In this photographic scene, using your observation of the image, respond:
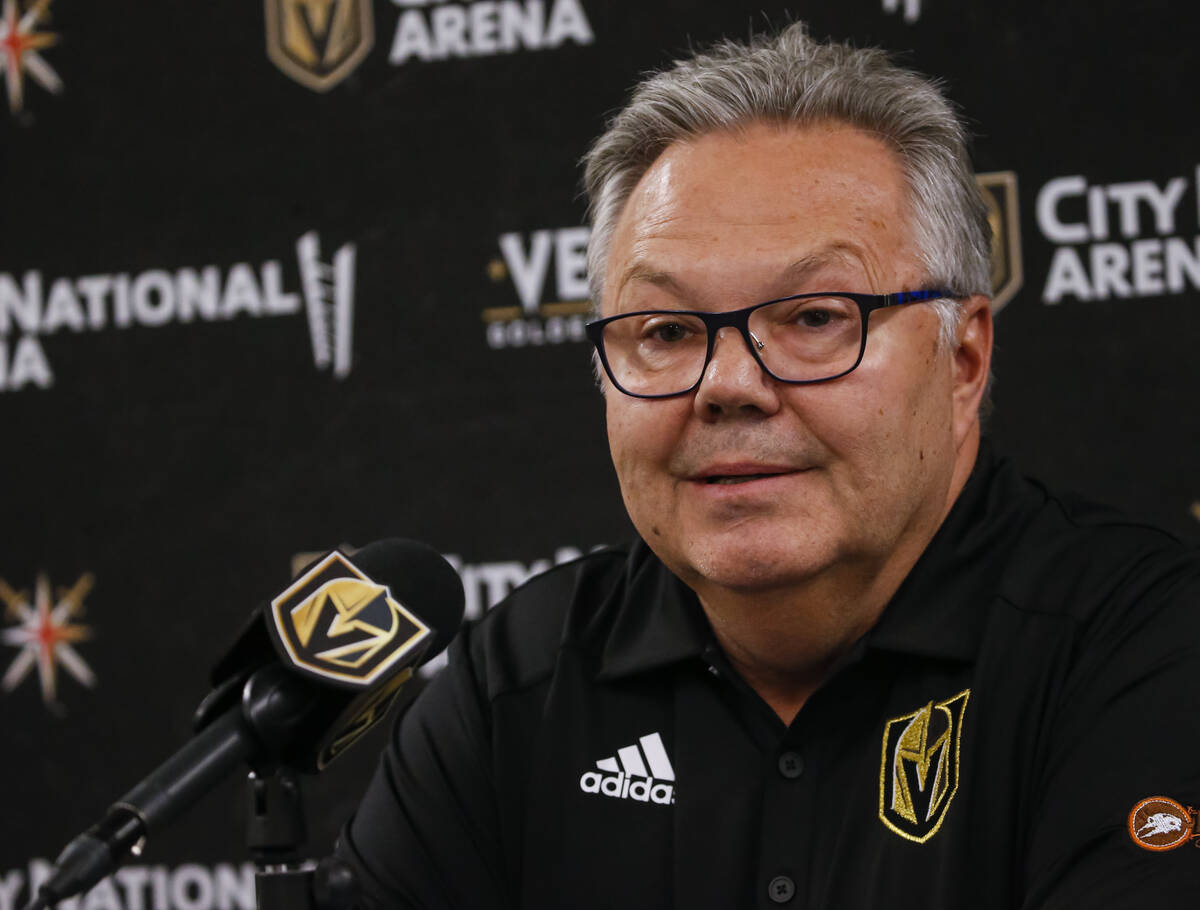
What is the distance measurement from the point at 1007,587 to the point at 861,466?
0.19 m

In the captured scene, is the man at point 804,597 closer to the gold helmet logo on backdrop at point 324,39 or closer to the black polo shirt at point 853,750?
the black polo shirt at point 853,750

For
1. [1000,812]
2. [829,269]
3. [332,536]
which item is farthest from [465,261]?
[1000,812]

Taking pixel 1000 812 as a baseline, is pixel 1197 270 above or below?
above

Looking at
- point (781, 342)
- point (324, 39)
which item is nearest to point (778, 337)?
point (781, 342)

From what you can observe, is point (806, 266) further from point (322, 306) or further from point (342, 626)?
point (322, 306)

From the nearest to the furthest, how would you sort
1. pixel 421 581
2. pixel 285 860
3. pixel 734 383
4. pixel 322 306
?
pixel 285 860
pixel 421 581
pixel 734 383
pixel 322 306

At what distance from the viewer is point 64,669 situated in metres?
2.31

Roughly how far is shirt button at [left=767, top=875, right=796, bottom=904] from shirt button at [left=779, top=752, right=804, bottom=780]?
3.8 inches

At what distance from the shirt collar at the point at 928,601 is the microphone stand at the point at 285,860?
577 millimetres

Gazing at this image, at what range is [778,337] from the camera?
126cm

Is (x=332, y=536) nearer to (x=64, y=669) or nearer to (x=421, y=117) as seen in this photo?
(x=64, y=669)

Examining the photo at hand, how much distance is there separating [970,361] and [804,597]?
1.06ft

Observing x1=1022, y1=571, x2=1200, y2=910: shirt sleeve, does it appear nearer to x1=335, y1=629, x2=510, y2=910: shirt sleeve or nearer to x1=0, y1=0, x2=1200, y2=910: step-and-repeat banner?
x1=335, y1=629, x2=510, y2=910: shirt sleeve

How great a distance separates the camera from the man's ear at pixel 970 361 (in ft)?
4.58
